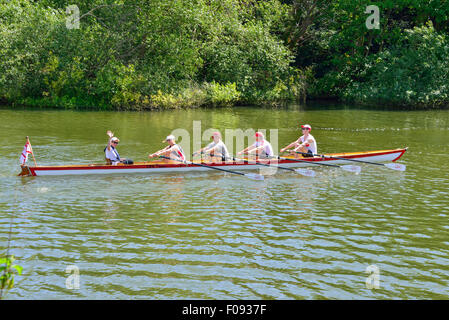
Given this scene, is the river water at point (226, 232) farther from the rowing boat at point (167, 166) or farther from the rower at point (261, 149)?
the rower at point (261, 149)

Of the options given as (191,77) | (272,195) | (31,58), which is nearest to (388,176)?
(272,195)

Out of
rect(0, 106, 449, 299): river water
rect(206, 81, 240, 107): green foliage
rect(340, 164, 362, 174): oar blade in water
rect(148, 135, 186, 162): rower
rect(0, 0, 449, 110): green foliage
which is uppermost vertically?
rect(0, 0, 449, 110): green foliage

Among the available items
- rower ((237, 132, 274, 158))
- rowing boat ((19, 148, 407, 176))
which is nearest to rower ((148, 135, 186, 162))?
rowing boat ((19, 148, 407, 176))

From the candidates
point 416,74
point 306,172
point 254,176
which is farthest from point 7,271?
point 416,74

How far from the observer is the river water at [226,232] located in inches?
368

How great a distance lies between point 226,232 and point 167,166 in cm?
640

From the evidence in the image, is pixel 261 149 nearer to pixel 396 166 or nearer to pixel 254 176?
pixel 254 176

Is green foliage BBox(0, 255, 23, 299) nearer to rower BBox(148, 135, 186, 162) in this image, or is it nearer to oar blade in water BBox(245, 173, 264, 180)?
oar blade in water BBox(245, 173, 264, 180)

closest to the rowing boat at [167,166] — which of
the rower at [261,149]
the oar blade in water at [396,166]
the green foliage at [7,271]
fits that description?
the rower at [261,149]

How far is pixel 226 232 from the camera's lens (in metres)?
12.2

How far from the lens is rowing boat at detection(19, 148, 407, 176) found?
16.9m

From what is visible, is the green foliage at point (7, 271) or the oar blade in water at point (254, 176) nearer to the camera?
the green foliage at point (7, 271)

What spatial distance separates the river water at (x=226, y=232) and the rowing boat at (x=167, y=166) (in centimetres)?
27

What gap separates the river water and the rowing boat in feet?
0.89
